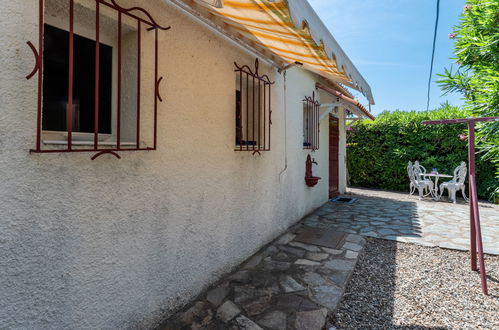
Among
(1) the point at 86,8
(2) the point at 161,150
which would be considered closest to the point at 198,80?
(2) the point at 161,150

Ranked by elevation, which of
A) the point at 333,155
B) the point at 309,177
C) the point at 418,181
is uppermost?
the point at 333,155

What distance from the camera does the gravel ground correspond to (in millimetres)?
3096

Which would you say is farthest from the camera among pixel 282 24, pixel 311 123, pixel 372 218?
pixel 311 123

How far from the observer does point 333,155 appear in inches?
426

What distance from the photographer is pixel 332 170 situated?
35.1 ft

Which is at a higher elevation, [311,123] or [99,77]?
[311,123]

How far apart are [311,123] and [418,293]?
18.1 feet

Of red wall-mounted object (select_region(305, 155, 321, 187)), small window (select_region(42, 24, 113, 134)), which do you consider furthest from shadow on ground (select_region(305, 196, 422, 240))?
small window (select_region(42, 24, 113, 134))

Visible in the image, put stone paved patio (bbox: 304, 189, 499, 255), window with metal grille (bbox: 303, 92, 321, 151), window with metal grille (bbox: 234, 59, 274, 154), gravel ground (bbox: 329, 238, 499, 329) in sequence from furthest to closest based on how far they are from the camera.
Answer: window with metal grille (bbox: 303, 92, 321, 151)
stone paved patio (bbox: 304, 189, 499, 255)
window with metal grille (bbox: 234, 59, 274, 154)
gravel ground (bbox: 329, 238, 499, 329)

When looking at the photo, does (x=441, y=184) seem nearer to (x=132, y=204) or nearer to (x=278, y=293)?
(x=278, y=293)

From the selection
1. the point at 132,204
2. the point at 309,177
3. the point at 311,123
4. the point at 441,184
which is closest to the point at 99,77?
the point at 132,204

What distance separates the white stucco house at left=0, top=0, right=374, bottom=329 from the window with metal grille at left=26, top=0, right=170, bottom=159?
1 centimetres

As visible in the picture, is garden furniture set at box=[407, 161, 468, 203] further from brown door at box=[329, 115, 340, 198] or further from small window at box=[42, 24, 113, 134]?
small window at box=[42, 24, 113, 134]

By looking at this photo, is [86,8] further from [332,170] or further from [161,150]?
[332,170]
